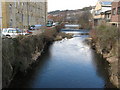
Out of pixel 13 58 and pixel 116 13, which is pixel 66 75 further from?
pixel 116 13

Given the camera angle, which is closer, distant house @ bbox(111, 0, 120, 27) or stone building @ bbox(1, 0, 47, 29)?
distant house @ bbox(111, 0, 120, 27)

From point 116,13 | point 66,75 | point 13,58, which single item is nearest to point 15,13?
point 116,13

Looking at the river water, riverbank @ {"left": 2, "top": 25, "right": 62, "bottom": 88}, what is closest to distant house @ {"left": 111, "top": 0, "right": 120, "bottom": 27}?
the river water

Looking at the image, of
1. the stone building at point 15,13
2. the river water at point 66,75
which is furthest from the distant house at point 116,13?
the stone building at point 15,13

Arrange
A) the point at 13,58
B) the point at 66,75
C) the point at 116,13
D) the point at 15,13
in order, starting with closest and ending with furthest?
the point at 13,58
the point at 66,75
the point at 116,13
the point at 15,13

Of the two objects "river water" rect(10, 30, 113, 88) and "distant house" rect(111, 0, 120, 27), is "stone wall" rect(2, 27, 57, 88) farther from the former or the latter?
"distant house" rect(111, 0, 120, 27)

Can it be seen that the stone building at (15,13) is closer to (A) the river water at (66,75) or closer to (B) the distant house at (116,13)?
(A) the river water at (66,75)

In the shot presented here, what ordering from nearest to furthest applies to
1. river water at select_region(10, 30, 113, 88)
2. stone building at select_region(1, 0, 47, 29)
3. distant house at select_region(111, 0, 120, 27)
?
river water at select_region(10, 30, 113, 88) < distant house at select_region(111, 0, 120, 27) < stone building at select_region(1, 0, 47, 29)

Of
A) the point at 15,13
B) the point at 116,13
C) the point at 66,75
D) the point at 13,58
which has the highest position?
the point at 15,13

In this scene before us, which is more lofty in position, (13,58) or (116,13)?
(116,13)

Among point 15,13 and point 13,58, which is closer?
point 13,58

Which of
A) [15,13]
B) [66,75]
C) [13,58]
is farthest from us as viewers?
[15,13]

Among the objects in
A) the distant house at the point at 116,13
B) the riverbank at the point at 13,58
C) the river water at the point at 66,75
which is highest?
the distant house at the point at 116,13

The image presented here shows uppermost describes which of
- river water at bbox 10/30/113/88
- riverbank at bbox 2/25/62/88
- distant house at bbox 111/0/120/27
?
distant house at bbox 111/0/120/27
